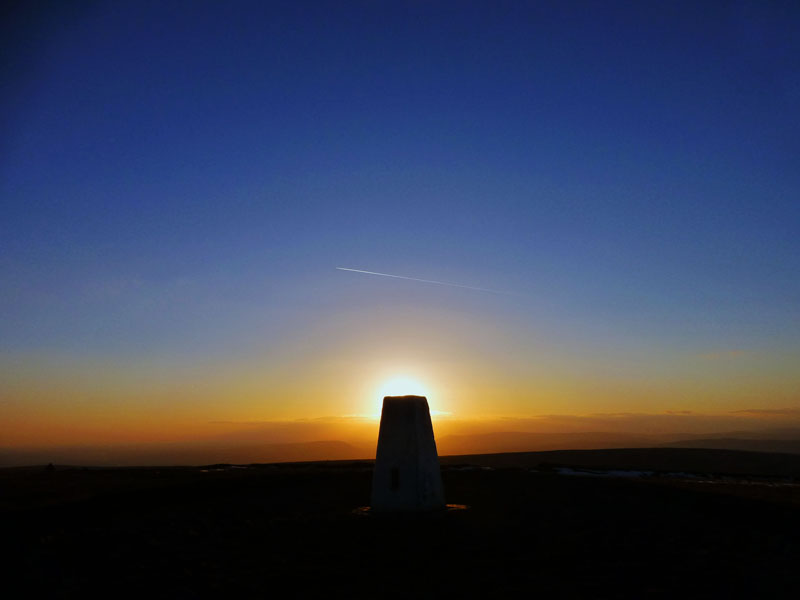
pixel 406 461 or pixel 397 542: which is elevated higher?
pixel 406 461

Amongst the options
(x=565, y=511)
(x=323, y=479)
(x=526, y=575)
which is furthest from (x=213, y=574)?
(x=323, y=479)

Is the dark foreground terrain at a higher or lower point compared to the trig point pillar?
lower

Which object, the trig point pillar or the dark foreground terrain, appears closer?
the dark foreground terrain

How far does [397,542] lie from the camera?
12227mm

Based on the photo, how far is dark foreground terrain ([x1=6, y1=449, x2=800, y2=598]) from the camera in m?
9.42

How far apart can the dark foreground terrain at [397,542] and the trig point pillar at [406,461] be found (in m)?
0.55

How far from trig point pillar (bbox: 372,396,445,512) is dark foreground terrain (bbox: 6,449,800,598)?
1.79 ft

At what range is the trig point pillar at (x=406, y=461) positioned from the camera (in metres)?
14.7

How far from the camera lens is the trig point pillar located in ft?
48.3

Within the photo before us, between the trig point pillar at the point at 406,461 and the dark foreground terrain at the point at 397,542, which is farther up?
the trig point pillar at the point at 406,461

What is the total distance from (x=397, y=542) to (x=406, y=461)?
2700mm

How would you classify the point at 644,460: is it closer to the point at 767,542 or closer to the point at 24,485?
the point at 767,542

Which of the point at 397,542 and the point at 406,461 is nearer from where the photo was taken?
the point at 397,542

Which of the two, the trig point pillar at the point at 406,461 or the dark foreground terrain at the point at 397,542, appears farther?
the trig point pillar at the point at 406,461
